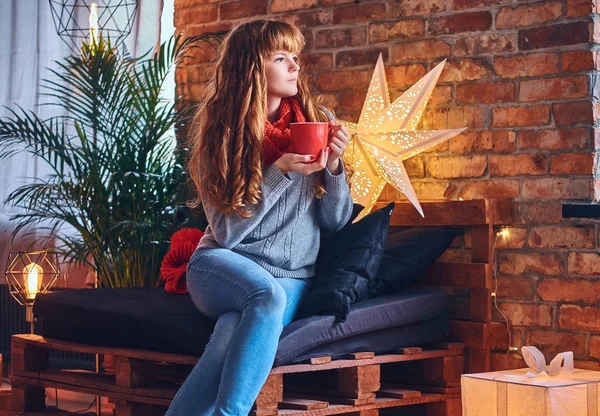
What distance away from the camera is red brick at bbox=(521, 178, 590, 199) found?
121 inches

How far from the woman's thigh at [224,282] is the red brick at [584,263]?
104 centimetres

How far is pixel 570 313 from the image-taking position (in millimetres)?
3096

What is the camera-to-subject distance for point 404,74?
3.50 metres

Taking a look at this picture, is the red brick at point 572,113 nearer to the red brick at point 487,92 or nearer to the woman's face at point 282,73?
the red brick at point 487,92

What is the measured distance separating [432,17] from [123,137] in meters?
1.29

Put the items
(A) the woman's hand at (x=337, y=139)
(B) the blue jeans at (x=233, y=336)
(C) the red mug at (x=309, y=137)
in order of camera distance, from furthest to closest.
→ (A) the woman's hand at (x=337, y=139) < (C) the red mug at (x=309, y=137) < (B) the blue jeans at (x=233, y=336)

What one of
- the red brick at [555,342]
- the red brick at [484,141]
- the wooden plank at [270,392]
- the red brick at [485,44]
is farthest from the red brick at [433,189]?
the wooden plank at [270,392]

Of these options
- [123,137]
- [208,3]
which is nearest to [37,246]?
[123,137]

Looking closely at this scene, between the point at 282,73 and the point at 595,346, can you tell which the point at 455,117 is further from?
the point at 595,346

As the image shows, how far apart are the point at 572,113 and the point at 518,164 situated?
25 centimetres

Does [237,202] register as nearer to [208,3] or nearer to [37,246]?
[208,3]

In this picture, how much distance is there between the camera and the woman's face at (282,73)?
2.86 m

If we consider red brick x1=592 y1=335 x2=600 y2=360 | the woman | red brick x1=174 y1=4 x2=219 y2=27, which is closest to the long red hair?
the woman

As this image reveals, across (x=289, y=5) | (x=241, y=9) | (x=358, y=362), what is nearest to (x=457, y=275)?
(x=358, y=362)
